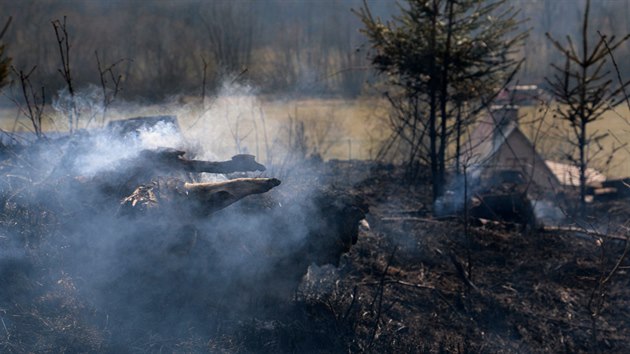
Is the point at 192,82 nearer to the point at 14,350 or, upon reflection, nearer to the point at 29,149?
the point at 29,149

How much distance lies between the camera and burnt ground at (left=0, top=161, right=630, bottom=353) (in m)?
3.60

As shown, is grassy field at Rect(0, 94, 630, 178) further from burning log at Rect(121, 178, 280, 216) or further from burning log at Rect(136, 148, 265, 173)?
burning log at Rect(121, 178, 280, 216)

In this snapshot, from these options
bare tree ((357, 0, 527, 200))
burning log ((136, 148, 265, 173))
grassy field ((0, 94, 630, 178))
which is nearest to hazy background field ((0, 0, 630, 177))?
grassy field ((0, 94, 630, 178))

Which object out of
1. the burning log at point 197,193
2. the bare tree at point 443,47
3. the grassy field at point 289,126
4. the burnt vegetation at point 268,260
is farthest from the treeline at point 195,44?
the burning log at point 197,193

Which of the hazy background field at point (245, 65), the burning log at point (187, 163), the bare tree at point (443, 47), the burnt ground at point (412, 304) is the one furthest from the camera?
the hazy background field at point (245, 65)

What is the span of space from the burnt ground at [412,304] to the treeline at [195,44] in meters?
7.05

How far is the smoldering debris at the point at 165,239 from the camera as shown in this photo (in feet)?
12.1

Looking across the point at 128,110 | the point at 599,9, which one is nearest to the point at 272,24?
the point at 128,110

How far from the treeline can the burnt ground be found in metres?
7.05

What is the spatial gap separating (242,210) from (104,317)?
1261mm

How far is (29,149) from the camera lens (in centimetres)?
575

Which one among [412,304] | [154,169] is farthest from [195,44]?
[412,304]

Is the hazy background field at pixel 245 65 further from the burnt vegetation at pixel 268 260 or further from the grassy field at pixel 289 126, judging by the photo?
the burnt vegetation at pixel 268 260

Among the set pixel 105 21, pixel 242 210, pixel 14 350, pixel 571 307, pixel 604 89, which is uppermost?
pixel 105 21
